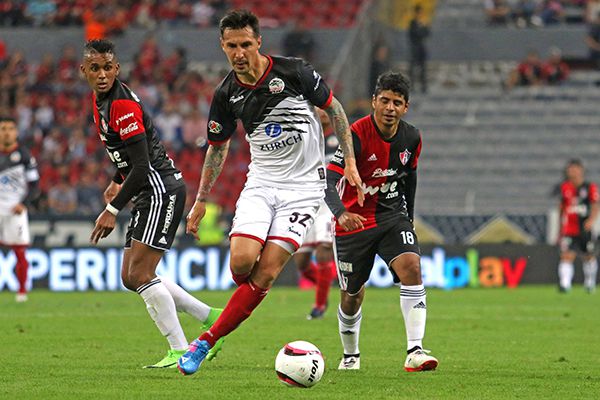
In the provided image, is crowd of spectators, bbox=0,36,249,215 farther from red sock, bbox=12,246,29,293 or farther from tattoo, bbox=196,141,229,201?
tattoo, bbox=196,141,229,201

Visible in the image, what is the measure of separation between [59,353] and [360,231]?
282 centimetres

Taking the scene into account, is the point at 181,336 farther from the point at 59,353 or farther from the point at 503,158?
the point at 503,158

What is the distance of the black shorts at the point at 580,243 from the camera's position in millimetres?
20984

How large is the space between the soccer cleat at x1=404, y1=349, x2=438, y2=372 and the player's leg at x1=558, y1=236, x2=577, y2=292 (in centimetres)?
1171

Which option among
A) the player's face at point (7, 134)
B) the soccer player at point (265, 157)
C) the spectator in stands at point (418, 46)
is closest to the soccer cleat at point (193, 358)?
the soccer player at point (265, 157)

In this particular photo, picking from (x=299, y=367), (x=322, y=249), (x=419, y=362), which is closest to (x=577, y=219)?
(x=322, y=249)

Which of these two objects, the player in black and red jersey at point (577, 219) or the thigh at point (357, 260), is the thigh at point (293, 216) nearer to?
the thigh at point (357, 260)

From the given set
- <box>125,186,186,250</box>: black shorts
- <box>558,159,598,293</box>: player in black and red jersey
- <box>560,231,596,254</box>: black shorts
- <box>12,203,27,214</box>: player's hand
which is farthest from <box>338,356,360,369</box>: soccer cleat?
<box>560,231,596,254</box>: black shorts

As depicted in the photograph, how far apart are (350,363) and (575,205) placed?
41.0 feet

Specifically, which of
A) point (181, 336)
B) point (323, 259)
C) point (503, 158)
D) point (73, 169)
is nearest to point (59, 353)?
point (181, 336)

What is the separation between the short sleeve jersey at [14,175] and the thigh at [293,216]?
9.72 meters

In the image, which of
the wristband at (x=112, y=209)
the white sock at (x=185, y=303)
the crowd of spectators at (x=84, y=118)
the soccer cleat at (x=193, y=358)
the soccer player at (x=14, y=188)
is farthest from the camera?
the crowd of spectators at (x=84, y=118)

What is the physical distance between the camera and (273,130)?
8.78m

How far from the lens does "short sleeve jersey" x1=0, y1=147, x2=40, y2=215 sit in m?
17.9
